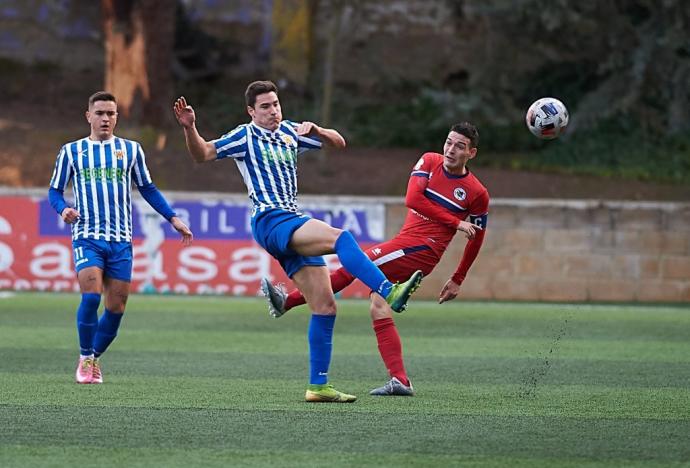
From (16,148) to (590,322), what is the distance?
1245cm

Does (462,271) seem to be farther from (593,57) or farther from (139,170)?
(593,57)

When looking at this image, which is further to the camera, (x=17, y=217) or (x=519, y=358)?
(x=17, y=217)

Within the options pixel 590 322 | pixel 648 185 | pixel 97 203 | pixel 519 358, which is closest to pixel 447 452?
pixel 97 203

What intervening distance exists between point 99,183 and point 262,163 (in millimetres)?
1791

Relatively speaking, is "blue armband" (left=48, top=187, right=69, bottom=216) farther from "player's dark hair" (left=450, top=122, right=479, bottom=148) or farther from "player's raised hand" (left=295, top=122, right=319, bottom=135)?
"player's dark hair" (left=450, top=122, right=479, bottom=148)

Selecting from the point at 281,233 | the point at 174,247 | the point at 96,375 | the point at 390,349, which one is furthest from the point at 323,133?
the point at 174,247

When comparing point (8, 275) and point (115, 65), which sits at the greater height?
point (115, 65)

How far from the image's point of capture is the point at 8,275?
19.8 m

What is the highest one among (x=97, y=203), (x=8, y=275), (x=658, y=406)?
(x=97, y=203)

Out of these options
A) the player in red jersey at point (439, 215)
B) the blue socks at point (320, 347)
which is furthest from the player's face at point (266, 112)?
the player in red jersey at point (439, 215)

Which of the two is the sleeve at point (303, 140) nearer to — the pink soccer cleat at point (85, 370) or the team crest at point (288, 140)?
the team crest at point (288, 140)

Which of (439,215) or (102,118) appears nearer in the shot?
(439,215)

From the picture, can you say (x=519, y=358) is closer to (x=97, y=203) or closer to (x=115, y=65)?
(x=97, y=203)

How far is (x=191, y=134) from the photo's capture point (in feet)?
25.5
